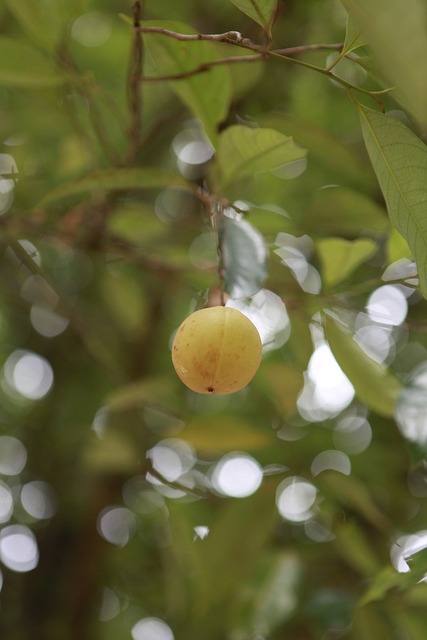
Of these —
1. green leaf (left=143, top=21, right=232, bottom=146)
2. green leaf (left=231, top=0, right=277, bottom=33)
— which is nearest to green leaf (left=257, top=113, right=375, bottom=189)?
green leaf (left=143, top=21, right=232, bottom=146)

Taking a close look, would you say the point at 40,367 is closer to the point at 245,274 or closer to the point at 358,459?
the point at 358,459

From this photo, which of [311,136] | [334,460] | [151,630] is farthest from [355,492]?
[151,630]

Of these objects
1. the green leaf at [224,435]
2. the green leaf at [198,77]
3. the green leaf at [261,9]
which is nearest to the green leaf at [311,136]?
the green leaf at [198,77]

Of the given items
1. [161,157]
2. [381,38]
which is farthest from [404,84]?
[161,157]

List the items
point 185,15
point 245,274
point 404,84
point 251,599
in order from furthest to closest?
point 185,15 < point 251,599 < point 245,274 < point 404,84

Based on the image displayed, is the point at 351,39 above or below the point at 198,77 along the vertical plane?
above

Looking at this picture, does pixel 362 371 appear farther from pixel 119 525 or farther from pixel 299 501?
pixel 119 525

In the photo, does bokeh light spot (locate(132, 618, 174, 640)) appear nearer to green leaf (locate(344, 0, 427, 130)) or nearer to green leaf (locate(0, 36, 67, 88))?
green leaf (locate(0, 36, 67, 88))
